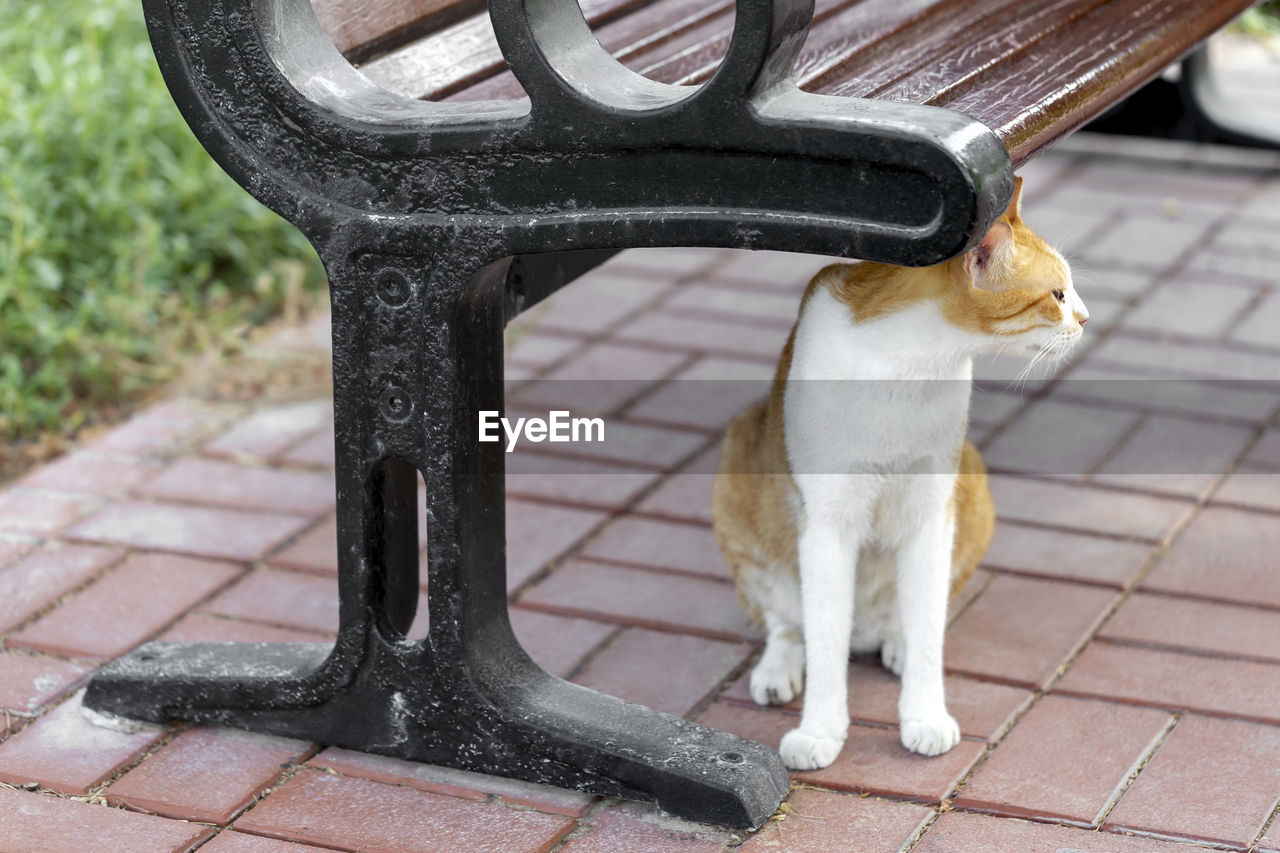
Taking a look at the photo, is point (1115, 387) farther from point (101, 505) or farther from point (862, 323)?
point (101, 505)

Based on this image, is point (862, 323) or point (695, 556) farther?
point (695, 556)

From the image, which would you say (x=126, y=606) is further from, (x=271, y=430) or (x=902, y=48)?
(x=902, y=48)

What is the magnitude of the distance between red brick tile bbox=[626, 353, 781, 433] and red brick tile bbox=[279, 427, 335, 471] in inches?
24.9

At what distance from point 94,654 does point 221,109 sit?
1003 millimetres

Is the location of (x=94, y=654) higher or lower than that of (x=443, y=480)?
lower

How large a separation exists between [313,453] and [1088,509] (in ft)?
5.00

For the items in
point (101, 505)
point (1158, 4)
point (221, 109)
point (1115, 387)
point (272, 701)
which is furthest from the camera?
point (1115, 387)

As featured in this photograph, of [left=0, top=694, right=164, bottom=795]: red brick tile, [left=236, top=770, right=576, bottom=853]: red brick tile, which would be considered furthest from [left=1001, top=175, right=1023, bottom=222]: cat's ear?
[left=0, top=694, right=164, bottom=795]: red brick tile

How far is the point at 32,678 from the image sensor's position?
254 cm

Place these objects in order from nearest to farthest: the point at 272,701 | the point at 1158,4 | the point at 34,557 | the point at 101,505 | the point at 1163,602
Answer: the point at 272,701 < the point at 1158,4 < the point at 1163,602 < the point at 34,557 < the point at 101,505

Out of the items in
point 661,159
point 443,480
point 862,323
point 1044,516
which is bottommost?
point 1044,516

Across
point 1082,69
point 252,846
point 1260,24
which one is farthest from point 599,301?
point 1260,24

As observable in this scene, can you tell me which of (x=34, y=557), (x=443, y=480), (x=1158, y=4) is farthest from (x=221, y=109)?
(x=1158, y=4)

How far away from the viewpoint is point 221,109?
6.71ft
